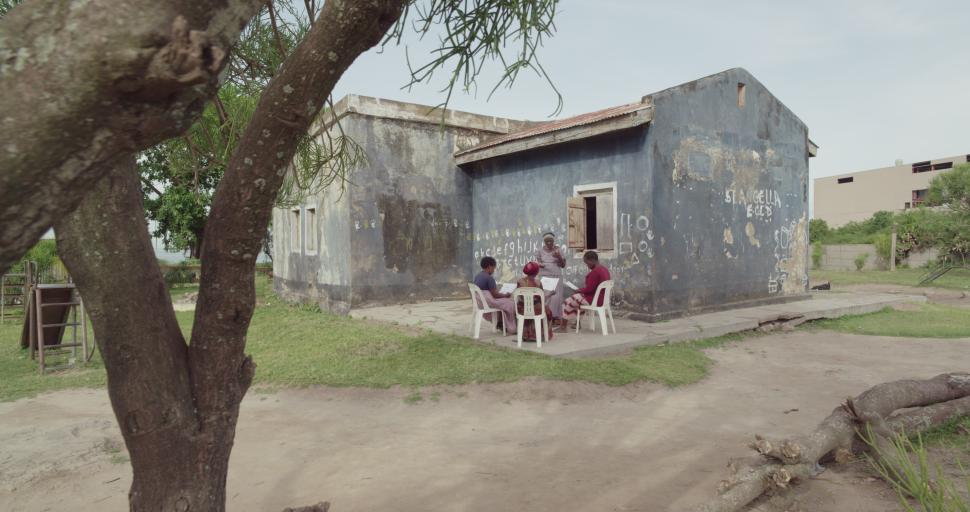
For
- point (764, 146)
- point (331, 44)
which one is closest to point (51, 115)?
point (331, 44)

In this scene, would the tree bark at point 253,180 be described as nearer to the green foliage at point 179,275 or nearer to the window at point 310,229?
the window at point 310,229

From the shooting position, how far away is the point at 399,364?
665 centimetres

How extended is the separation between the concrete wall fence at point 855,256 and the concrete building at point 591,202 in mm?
15670

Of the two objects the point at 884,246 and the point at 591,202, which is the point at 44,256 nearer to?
the point at 591,202

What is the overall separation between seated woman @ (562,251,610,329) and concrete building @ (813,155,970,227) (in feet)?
122

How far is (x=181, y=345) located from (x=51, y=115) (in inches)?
44.2

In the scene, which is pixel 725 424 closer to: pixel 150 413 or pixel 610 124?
pixel 150 413

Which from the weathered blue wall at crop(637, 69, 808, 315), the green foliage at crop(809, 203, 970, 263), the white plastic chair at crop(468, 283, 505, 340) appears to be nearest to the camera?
the white plastic chair at crop(468, 283, 505, 340)

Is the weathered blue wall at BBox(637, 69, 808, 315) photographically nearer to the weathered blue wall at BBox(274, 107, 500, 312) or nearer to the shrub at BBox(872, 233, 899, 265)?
the weathered blue wall at BBox(274, 107, 500, 312)

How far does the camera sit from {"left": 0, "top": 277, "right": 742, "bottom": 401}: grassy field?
5.98 metres

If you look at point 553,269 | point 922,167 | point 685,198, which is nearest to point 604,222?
point 685,198

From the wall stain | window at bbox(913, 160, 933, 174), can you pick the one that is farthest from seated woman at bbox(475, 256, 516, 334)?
window at bbox(913, 160, 933, 174)

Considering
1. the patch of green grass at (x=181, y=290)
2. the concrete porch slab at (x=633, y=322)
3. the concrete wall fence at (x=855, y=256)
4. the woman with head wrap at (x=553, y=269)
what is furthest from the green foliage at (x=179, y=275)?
the concrete wall fence at (x=855, y=256)

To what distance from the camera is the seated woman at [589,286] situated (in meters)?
7.62
